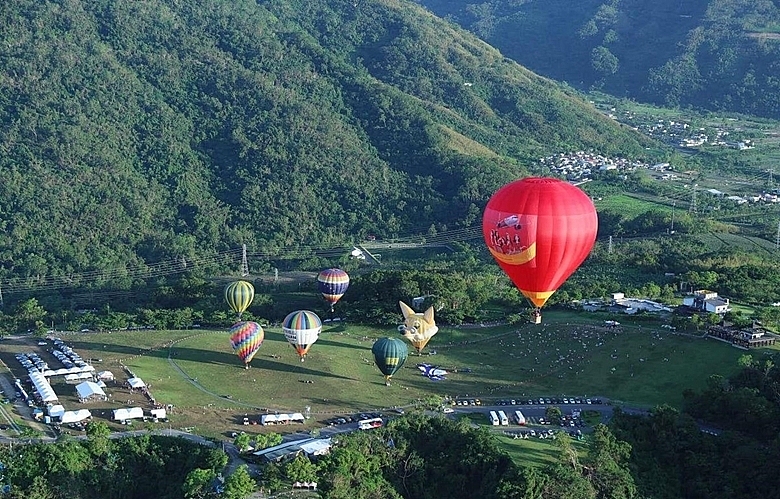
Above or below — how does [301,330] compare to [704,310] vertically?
above

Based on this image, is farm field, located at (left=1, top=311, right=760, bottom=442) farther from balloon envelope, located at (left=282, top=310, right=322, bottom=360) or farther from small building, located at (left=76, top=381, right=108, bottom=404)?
balloon envelope, located at (left=282, top=310, right=322, bottom=360)

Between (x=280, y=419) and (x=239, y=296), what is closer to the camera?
(x=280, y=419)

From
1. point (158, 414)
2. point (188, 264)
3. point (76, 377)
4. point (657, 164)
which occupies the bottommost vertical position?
point (188, 264)

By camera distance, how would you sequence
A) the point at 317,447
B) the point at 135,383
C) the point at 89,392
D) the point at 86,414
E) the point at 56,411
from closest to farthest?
the point at 317,447 → the point at 86,414 → the point at 56,411 → the point at 89,392 → the point at 135,383

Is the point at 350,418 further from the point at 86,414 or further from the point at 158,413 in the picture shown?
the point at 86,414

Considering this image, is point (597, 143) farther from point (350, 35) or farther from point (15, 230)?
point (15, 230)

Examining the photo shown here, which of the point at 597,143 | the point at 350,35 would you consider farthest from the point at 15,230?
the point at 597,143

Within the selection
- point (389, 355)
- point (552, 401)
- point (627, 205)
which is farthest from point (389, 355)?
point (627, 205)

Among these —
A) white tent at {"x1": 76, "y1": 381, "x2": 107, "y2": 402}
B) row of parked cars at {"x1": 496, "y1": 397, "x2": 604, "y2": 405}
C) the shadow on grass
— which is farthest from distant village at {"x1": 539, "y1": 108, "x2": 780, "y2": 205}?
white tent at {"x1": 76, "y1": 381, "x2": 107, "y2": 402}
